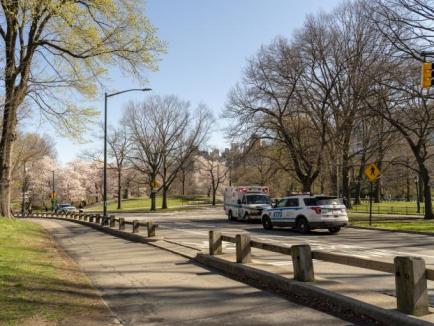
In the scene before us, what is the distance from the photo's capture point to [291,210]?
79.0 ft

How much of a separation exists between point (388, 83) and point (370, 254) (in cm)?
1938

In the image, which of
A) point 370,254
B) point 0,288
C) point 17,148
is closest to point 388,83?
point 370,254

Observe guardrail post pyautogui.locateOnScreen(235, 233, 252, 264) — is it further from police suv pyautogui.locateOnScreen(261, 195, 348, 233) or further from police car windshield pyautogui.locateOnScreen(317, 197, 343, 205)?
police car windshield pyautogui.locateOnScreen(317, 197, 343, 205)

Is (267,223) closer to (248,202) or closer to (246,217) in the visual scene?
(246,217)

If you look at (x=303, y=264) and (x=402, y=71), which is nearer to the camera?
(x=303, y=264)

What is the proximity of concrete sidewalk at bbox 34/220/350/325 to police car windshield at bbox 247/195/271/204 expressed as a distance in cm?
2022

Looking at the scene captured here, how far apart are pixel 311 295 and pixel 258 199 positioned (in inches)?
1034

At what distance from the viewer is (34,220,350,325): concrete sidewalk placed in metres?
6.96

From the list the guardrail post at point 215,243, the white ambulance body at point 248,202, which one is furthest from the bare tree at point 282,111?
the guardrail post at point 215,243

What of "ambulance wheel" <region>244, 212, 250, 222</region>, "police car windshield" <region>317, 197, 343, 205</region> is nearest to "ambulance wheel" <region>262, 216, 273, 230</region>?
"police car windshield" <region>317, 197, 343, 205</region>

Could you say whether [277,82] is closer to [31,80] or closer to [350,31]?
[350,31]

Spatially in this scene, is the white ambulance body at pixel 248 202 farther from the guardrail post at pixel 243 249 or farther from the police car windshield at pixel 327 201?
the guardrail post at pixel 243 249

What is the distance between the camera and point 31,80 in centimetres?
2705

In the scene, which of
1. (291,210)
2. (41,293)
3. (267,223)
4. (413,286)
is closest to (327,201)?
(291,210)
